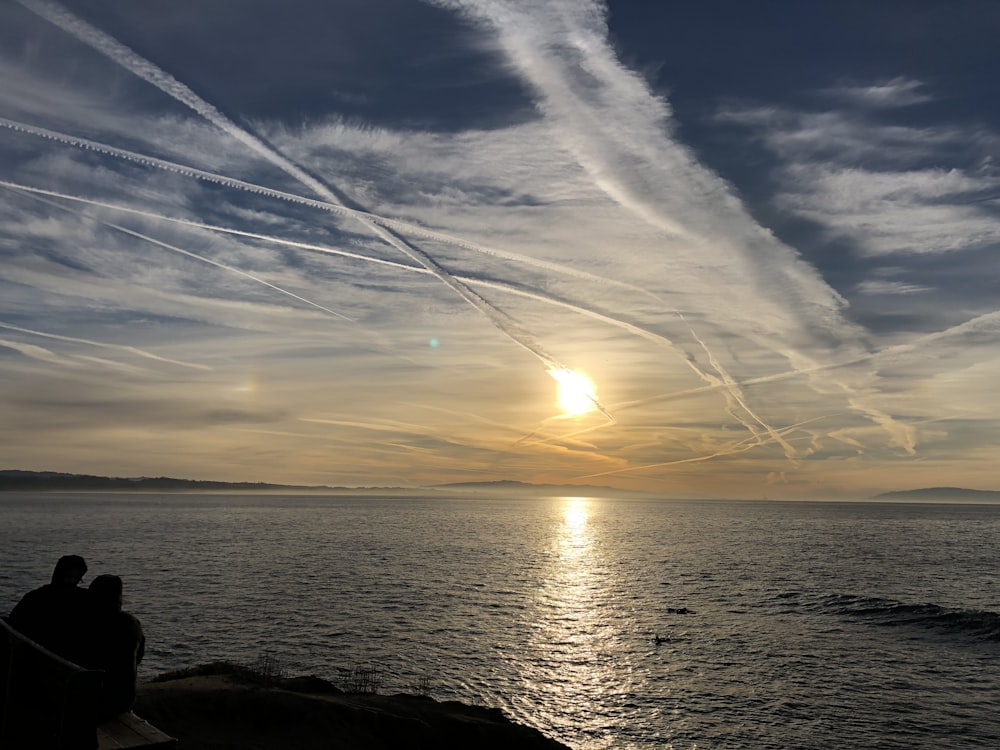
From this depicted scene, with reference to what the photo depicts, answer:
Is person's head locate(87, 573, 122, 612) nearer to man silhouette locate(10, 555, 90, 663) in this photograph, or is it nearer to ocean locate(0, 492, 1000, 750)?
man silhouette locate(10, 555, 90, 663)

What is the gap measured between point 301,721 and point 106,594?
1102cm

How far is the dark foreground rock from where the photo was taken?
18.2 meters

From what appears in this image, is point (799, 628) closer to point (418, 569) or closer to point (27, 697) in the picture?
point (418, 569)

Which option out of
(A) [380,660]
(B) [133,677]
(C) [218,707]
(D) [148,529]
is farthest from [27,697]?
(D) [148,529]

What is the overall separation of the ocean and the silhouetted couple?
22.0 m

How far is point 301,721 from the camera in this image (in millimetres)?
19531

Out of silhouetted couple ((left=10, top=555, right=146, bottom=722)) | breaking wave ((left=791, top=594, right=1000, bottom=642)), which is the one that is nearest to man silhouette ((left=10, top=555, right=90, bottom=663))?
silhouetted couple ((left=10, top=555, right=146, bottom=722))

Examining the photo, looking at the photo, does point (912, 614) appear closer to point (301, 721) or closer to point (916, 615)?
point (916, 615)

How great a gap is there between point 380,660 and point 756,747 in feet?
66.2

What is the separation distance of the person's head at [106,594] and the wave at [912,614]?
5793 cm

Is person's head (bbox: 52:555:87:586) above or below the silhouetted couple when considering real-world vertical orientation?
above

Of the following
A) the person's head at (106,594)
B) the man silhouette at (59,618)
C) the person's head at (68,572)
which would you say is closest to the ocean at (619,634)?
the person's head at (106,594)

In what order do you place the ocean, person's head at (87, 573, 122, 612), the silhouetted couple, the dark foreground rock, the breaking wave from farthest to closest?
1. the breaking wave
2. the ocean
3. the dark foreground rock
4. person's head at (87, 573, 122, 612)
5. the silhouetted couple

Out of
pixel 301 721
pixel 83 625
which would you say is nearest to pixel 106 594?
pixel 83 625
